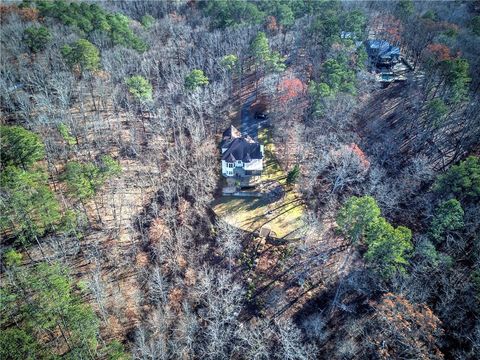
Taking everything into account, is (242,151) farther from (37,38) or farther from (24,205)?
(37,38)

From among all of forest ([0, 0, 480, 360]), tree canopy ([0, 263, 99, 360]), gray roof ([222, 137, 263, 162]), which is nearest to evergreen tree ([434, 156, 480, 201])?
forest ([0, 0, 480, 360])

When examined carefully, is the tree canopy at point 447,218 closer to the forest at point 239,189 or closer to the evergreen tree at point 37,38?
the forest at point 239,189

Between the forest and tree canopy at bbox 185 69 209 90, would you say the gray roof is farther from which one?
tree canopy at bbox 185 69 209 90

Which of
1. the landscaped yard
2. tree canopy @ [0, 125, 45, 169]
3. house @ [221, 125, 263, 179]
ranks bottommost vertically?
the landscaped yard

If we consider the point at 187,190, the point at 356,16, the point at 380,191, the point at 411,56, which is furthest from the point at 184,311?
the point at 411,56

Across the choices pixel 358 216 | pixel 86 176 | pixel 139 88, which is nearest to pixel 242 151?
A: pixel 139 88

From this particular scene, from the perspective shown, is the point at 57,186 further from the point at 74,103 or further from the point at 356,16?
the point at 356,16

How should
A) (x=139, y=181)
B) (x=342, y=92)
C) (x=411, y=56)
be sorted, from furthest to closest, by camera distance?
(x=411, y=56), (x=342, y=92), (x=139, y=181)
